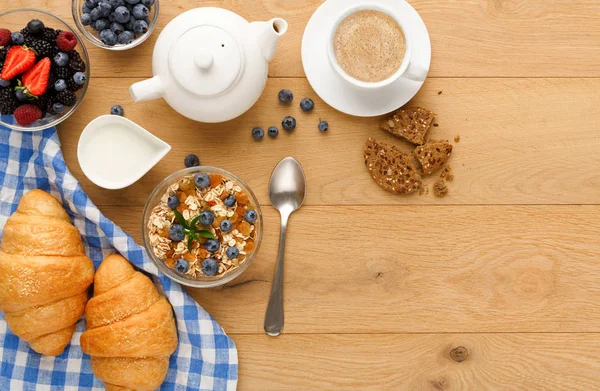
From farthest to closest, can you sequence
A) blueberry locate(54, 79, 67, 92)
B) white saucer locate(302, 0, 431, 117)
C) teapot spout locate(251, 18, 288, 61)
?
white saucer locate(302, 0, 431, 117)
blueberry locate(54, 79, 67, 92)
teapot spout locate(251, 18, 288, 61)

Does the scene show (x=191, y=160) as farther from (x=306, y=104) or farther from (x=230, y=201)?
(x=306, y=104)

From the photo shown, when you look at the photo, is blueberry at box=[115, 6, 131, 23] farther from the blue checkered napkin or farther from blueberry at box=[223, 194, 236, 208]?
blueberry at box=[223, 194, 236, 208]

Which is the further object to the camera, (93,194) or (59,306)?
(93,194)

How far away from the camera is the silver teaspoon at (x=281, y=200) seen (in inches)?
60.3

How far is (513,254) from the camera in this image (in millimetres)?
1592

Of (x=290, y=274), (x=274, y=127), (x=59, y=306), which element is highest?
(x=274, y=127)

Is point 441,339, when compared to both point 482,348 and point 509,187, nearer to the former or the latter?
point 482,348

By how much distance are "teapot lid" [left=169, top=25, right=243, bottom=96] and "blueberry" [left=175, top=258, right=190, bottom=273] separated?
0.40 m

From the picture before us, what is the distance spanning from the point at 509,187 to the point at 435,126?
0.85 feet

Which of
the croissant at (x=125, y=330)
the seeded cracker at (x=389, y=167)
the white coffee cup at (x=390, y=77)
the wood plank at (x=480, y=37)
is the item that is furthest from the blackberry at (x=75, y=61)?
the seeded cracker at (x=389, y=167)

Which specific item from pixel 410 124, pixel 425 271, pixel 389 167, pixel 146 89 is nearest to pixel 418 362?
pixel 425 271

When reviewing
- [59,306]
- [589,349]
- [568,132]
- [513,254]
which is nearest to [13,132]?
[59,306]

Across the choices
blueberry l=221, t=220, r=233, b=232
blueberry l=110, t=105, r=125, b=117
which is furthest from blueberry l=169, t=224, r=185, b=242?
blueberry l=110, t=105, r=125, b=117

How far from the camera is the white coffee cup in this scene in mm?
1432
